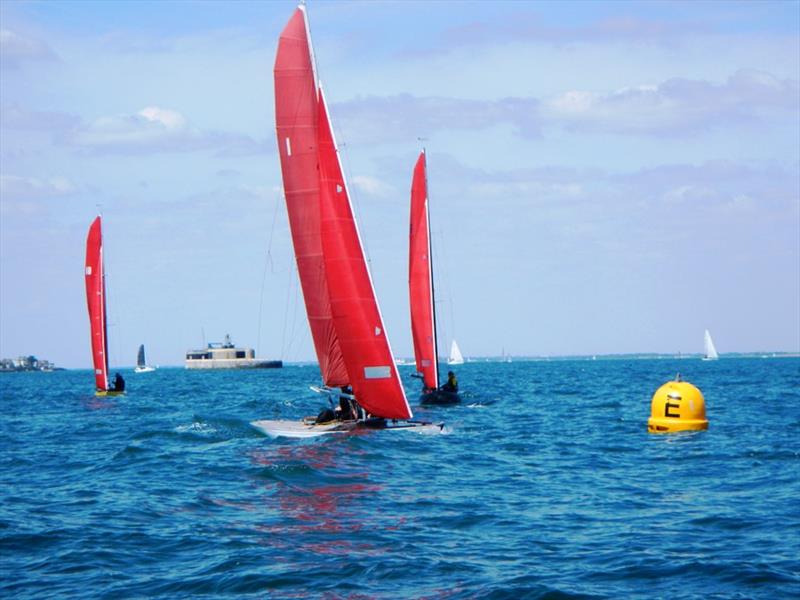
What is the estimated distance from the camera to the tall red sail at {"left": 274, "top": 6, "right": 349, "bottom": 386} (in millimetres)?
33219

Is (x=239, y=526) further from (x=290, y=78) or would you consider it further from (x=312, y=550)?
(x=290, y=78)

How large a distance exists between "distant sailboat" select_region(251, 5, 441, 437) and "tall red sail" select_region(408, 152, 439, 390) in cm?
1824

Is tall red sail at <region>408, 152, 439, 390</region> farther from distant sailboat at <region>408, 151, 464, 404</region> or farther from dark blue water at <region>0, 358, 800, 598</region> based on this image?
dark blue water at <region>0, 358, 800, 598</region>

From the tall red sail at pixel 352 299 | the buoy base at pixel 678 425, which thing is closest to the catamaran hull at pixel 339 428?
the tall red sail at pixel 352 299

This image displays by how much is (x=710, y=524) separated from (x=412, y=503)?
5.76m

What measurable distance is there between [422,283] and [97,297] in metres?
26.0

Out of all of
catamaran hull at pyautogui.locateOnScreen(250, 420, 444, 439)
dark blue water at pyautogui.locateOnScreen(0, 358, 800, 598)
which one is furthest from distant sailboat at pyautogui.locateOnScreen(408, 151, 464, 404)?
catamaran hull at pyautogui.locateOnScreen(250, 420, 444, 439)

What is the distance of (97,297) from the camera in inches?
2731

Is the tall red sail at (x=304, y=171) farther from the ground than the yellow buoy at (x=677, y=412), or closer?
farther from the ground

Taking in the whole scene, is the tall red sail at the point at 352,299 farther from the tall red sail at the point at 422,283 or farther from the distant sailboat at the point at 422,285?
the tall red sail at the point at 422,283

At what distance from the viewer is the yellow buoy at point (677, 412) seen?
112 ft

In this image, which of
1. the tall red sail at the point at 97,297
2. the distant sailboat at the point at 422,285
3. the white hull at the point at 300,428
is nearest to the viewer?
the white hull at the point at 300,428

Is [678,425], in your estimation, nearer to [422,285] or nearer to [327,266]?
[327,266]

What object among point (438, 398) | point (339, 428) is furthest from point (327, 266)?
point (438, 398)
